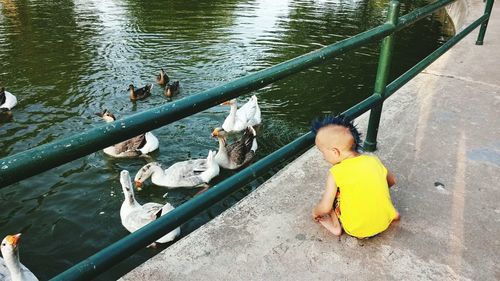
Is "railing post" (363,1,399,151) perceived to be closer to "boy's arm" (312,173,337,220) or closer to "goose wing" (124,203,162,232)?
"boy's arm" (312,173,337,220)

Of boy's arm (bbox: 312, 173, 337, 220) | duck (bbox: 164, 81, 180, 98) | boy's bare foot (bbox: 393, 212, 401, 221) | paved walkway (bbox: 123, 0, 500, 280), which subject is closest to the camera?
paved walkway (bbox: 123, 0, 500, 280)

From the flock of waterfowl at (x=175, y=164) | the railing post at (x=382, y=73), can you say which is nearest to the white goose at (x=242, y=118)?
the flock of waterfowl at (x=175, y=164)

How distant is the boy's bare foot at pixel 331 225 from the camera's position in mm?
2477

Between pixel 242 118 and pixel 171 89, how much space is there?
191 cm

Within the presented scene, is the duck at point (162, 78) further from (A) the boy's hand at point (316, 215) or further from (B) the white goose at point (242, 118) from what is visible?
(A) the boy's hand at point (316, 215)

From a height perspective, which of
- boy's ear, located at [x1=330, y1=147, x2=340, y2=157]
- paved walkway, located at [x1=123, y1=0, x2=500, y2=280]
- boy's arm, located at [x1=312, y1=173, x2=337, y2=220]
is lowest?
paved walkway, located at [x1=123, y1=0, x2=500, y2=280]

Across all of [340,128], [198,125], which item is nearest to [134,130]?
[340,128]

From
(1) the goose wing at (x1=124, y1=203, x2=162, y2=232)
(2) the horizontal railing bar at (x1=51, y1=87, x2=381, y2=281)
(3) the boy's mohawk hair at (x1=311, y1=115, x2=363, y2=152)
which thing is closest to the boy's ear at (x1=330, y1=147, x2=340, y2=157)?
(3) the boy's mohawk hair at (x1=311, y1=115, x2=363, y2=152)

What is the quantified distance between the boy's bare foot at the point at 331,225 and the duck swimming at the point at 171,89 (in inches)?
260

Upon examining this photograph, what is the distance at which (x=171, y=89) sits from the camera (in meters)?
8.73

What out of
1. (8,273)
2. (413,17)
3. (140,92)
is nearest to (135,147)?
(140,92)

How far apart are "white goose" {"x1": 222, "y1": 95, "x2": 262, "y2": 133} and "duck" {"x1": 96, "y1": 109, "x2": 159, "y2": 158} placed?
1383 millimetres

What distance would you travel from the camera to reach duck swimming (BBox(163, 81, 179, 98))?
8711mm

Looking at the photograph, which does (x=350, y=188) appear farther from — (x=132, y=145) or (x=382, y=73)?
(x=132, y=145)
